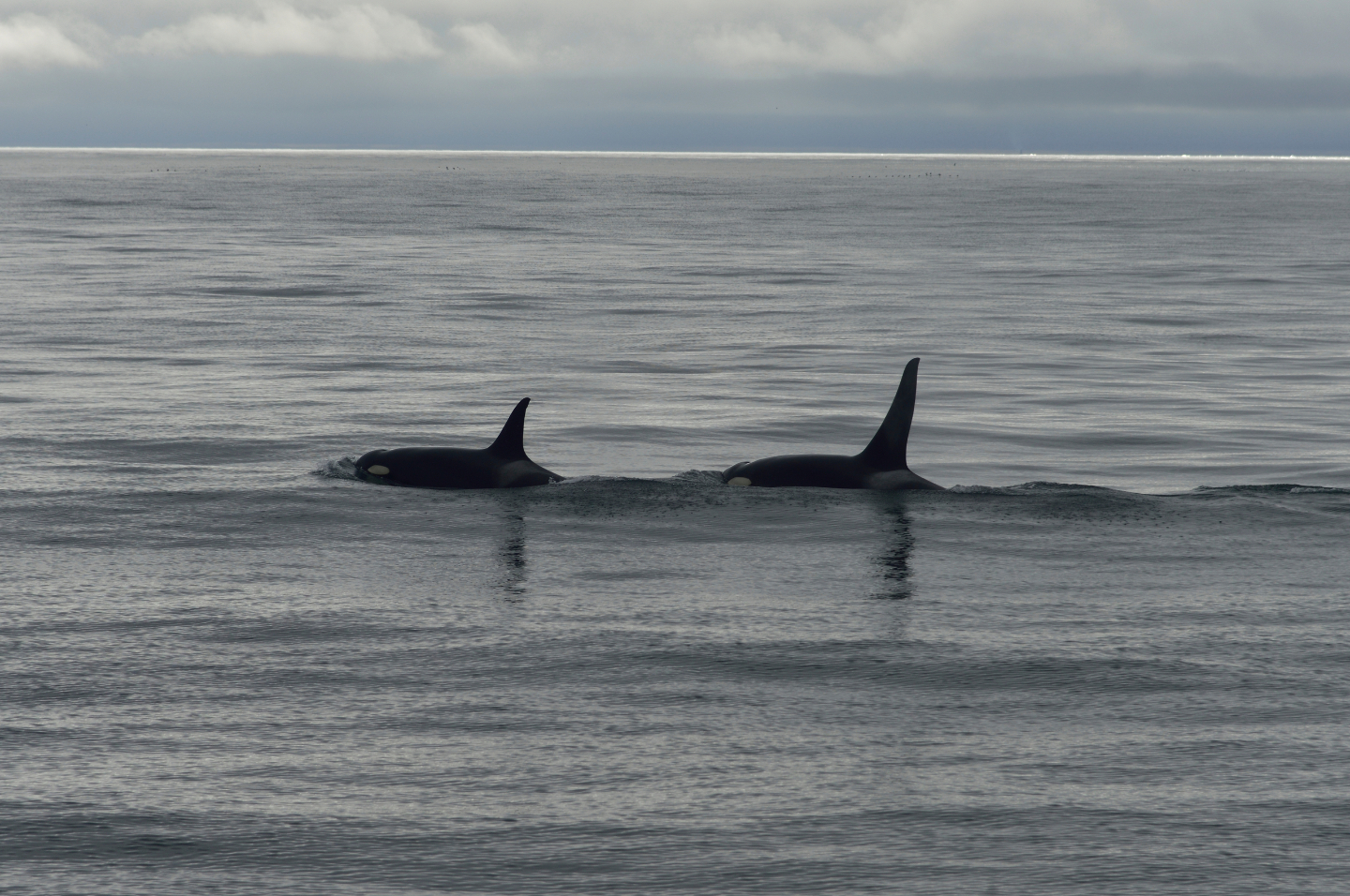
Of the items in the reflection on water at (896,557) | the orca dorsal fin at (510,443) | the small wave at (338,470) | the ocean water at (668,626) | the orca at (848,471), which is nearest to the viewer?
the ocean water at (668,626)

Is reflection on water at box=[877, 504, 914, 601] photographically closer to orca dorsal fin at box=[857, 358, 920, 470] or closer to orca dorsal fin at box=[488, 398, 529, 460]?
orca dorsal fin at box=[857, 358, 920, 470]

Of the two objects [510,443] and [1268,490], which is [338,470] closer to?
[510,443]

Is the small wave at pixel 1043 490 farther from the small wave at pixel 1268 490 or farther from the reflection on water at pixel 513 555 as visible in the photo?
the reflection on water at pixel 513 555

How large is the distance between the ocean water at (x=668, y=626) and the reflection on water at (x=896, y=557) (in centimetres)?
8

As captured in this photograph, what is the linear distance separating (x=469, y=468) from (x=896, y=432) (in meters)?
3.68

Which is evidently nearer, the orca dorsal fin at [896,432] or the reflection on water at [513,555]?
the reflection on water at [513,555]

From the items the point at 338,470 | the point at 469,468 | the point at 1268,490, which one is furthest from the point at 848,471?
the point at 338,470

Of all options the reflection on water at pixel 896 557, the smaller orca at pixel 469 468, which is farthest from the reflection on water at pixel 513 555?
the reflection on water at pixel 896 557

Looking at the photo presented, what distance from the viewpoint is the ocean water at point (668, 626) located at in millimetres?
6508

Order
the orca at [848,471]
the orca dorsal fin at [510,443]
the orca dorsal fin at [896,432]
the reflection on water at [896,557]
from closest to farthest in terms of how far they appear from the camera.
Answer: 1. the reflection on water at [896,557]
2. the orca dorsal fin at [896,432]
3. the orca at [848,471]
4. the orca dorsal fin at [510,443]

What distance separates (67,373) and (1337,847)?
19847 mm

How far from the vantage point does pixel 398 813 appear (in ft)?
22.1

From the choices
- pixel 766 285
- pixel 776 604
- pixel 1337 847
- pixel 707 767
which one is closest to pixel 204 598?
pixel 776 604

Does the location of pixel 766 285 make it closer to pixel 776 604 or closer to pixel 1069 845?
pixel 776 604
